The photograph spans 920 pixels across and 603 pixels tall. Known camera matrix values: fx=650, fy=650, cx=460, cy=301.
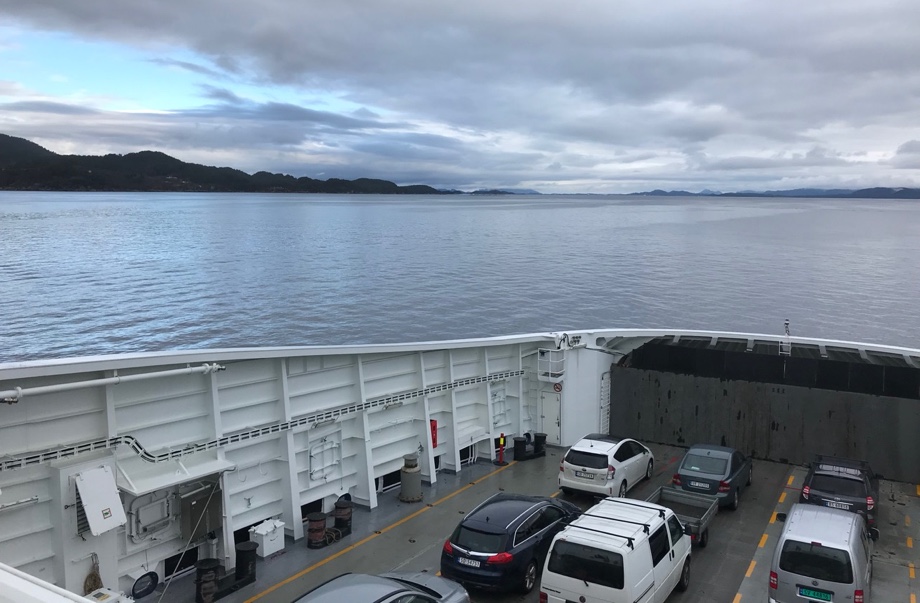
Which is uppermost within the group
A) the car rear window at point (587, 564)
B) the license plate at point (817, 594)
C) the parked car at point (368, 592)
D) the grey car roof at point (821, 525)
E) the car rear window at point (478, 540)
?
the parked car at point (368, 592)

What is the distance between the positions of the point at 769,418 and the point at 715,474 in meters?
4.12

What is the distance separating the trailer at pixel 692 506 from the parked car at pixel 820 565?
1985mm

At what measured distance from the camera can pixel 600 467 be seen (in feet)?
41.2

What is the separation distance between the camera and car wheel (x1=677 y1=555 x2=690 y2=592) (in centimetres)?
950

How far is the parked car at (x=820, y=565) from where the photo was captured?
26.8ft

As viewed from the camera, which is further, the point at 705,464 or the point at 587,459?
the point at 705,464

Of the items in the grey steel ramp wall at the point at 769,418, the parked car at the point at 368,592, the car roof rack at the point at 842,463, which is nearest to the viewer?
the parked car at the point at 368,592

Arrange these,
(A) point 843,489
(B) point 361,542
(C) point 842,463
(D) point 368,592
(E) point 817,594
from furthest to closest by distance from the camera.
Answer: (C) point 842,463 < (A) point 843,489 < (B) point 361,542 < (E) point 817,594 < (D) point 368,592

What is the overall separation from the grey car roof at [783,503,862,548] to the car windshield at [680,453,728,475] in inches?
117

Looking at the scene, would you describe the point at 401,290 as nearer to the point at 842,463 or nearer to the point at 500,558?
the point at 842,463

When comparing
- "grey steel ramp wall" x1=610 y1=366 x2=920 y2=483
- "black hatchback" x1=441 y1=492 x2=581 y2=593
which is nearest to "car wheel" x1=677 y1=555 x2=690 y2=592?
"black hatchback" x1=441 y1=492 x2=581 y2=593

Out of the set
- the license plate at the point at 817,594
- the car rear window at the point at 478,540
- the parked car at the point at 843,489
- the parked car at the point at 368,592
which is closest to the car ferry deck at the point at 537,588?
the parked car at the point at 843,489

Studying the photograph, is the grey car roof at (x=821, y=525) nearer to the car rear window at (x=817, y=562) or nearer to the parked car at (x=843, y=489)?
the car rear window at (x=817, y=562)

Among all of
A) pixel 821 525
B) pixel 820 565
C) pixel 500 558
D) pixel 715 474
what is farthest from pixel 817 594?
pixel 715 474
